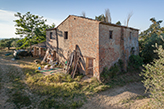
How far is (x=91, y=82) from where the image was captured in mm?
10289

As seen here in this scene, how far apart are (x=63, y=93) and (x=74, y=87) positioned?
4.02 ft

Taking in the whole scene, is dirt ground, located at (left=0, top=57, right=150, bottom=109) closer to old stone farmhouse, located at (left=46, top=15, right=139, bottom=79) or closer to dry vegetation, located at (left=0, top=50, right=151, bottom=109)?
dry vegetation, located at (left=0, top=50, right=151, bottom=109)

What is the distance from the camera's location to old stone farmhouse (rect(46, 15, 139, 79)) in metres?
10.5

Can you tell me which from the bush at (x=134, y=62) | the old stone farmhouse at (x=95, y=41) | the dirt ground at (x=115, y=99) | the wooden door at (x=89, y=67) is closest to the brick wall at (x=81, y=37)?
the old stone farmhouse at (x=95, y=41)

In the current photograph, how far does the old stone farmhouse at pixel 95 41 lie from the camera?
10547mm

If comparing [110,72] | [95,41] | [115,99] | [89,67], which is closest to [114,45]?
[95,41]

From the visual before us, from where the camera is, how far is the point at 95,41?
10.6 m

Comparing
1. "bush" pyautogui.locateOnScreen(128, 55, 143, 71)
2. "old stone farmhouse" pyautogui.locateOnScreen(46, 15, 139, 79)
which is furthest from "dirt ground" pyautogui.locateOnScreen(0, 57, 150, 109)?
"bush" pyautogui.locateOnScreen(128, 55, 143, 71)

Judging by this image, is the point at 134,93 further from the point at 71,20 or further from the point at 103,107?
the point at 71,20

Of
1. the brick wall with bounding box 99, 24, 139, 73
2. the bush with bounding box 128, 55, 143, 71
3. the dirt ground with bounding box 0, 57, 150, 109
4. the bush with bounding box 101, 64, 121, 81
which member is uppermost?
the brick wall with bounding box 99, 24, 139, 73

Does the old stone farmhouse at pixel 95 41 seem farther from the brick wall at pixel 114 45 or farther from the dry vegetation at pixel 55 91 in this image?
the dry vegetation at pixel 55 91

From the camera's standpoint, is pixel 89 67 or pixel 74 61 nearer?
pixel 89 67

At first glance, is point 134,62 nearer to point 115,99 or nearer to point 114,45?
point 114,45

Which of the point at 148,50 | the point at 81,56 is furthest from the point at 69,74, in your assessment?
the point at 148,50
